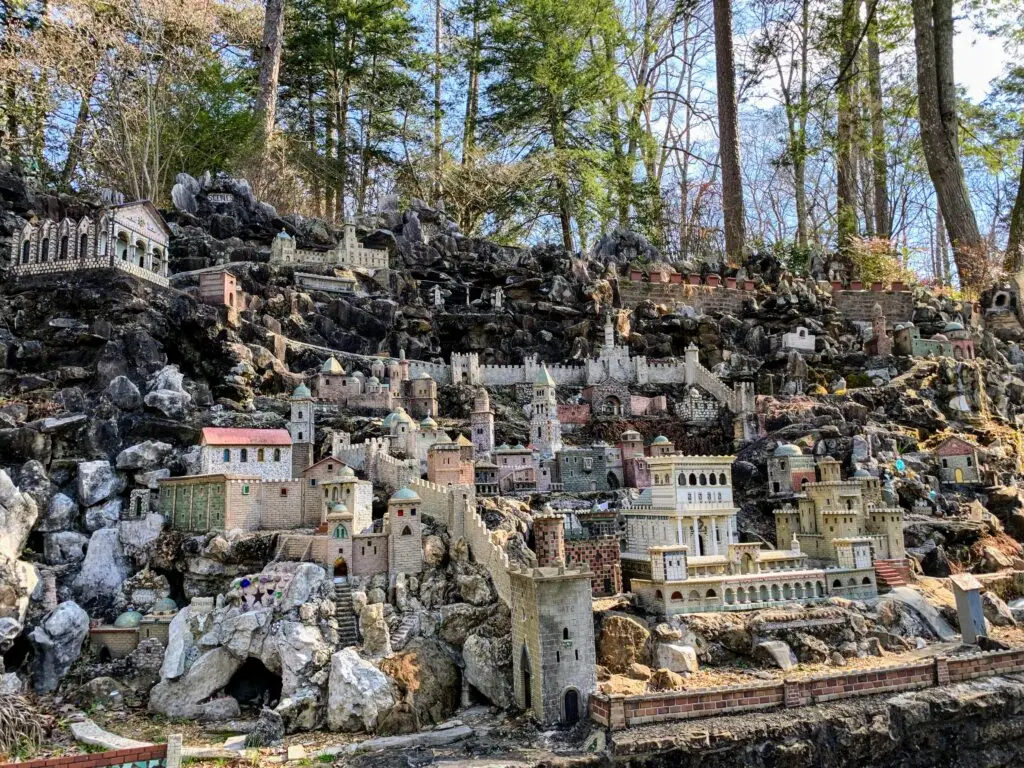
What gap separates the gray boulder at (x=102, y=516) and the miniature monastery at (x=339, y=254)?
24.8 meters

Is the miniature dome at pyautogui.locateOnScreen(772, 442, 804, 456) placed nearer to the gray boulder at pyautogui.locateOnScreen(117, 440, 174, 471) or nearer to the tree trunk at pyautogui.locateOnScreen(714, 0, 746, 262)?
the tree trunk at pyautogui.locateOnScreen(714, 0, 746, 262)

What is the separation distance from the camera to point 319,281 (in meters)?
56.5

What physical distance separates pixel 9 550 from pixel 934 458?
152 feet

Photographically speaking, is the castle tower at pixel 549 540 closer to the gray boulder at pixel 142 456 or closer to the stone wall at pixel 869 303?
the gray boulder at pixel 142 456

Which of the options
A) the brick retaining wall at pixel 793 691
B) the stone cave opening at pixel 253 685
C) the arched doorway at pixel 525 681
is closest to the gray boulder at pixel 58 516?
the stone cave opening at pixel 253 685

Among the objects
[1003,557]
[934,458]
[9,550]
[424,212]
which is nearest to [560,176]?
[424,212]

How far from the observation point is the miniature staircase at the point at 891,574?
38594 mm

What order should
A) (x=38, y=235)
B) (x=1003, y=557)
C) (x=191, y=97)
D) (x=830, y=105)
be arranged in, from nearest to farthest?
(x=1003, y=557) → (x=38, y=235) → (x=830, y=105) → (x=191, y=97)

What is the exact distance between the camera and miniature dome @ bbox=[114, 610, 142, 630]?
32.5m

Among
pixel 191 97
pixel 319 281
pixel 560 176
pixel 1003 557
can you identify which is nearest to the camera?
pixel 1003 557

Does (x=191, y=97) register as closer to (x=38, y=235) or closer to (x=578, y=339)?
(x=38, y=235)

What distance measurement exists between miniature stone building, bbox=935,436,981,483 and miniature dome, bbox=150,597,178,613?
4029cm

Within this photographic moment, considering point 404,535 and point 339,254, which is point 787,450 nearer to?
point 404,535

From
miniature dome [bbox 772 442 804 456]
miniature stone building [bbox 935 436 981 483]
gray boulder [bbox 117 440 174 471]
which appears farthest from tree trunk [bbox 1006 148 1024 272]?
gray boulder [bbox 117 440 174 471]
